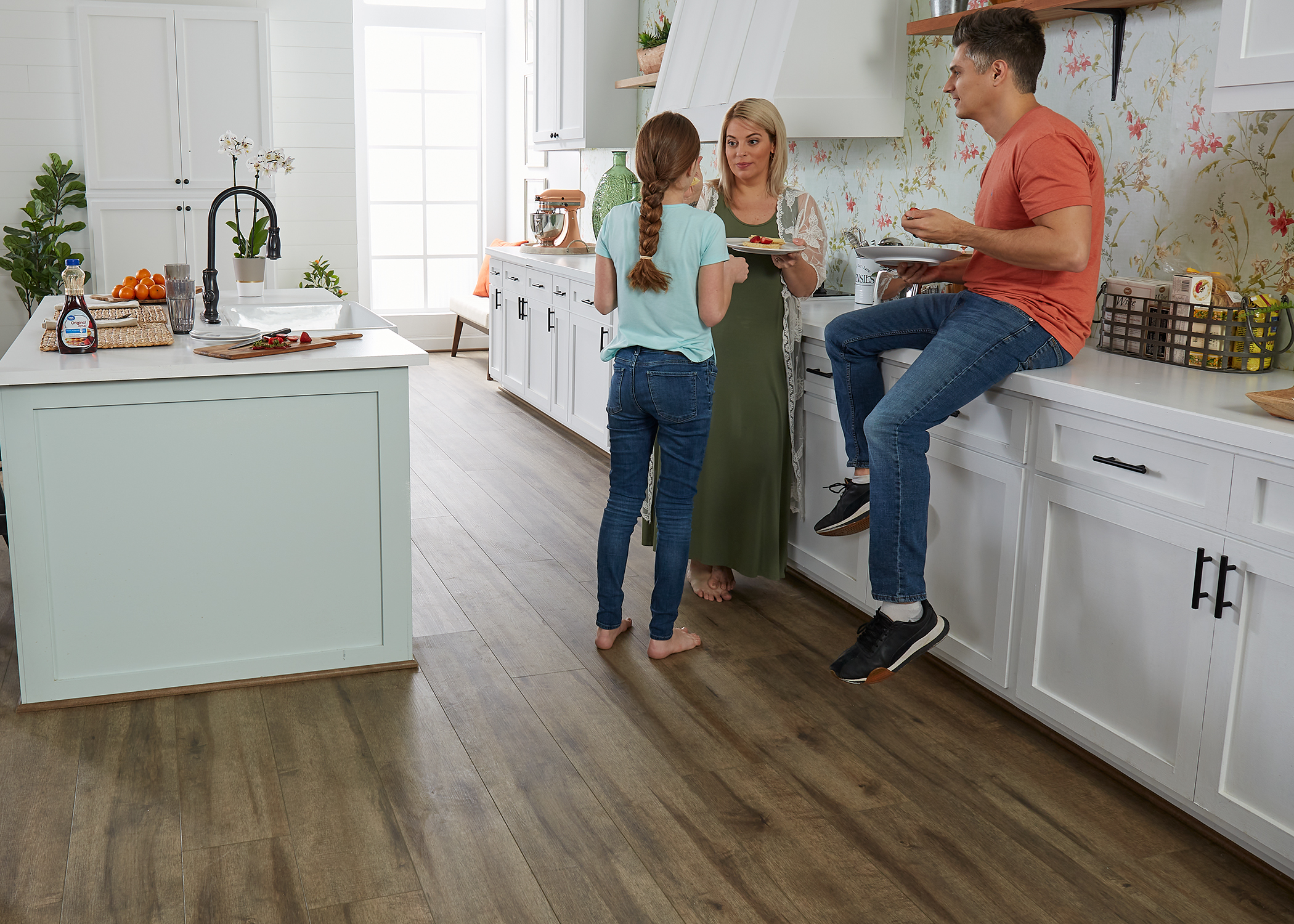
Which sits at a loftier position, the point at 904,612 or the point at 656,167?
the point at 656,167

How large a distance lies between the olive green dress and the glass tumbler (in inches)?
57.5

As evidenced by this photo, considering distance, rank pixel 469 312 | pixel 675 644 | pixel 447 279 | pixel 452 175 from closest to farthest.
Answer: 1. pixel 675 644
2. pixel 469 312
3. pixel 452 175
4. pixel 447 279

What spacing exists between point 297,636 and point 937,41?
2699 mm

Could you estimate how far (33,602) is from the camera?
2580 millimetres

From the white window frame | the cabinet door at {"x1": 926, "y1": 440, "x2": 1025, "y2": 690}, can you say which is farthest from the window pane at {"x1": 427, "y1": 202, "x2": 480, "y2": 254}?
the cabinet door at {"x1": 926, "y1": 440, "x2": 1025, "y2": 690}

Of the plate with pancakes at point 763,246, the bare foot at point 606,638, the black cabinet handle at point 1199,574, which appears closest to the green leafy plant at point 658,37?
the plate with pancakes at point 763,246

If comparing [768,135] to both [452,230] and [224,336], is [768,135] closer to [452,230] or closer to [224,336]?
[224,336]

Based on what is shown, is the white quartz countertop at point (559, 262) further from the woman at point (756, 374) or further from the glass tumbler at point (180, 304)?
the glass tumbler at point (180, 304)

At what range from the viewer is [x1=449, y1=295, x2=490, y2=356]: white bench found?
7.25 meters

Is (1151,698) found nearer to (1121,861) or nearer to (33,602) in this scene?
(1121,861)

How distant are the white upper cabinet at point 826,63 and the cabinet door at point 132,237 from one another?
3.99 metres

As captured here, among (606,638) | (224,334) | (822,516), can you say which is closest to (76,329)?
(224,334)

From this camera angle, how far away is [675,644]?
9.92ft

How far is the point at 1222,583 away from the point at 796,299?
5.42 ft
